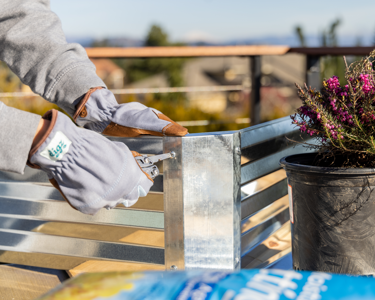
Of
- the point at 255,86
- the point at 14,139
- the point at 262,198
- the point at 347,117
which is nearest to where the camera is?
the point at 14,139

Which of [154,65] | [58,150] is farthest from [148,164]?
[154,65]

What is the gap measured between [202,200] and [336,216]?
0.44m

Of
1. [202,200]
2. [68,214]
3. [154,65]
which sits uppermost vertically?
[154,65]

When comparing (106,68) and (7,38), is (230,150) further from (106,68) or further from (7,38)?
(106,68)

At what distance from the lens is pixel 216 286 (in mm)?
701

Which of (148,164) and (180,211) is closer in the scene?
(148,164)

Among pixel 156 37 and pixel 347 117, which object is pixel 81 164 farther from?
pixel 156 37

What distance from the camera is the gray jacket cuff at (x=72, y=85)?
3.99 ft

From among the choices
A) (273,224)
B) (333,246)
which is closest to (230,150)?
(333,246)

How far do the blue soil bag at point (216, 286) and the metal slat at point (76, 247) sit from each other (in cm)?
58

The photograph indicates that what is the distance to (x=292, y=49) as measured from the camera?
3104 millimetres

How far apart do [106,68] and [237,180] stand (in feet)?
193

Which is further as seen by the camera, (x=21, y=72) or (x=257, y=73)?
(x=257, y=73)

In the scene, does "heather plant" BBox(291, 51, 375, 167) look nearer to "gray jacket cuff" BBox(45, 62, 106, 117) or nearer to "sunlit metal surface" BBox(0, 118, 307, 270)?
→ "sunlit metal surface" BBox(0, 118, 307, 270)
